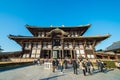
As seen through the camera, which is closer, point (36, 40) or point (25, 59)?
point (25, 59)

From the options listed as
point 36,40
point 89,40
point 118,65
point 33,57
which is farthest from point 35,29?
point 118,65

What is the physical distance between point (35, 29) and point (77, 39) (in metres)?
13.7

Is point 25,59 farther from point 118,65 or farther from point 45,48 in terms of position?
point 118,65

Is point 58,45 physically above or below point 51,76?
above

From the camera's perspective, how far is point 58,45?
30859 millimetres

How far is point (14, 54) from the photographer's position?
29.7m

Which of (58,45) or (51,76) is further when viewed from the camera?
(58,45)

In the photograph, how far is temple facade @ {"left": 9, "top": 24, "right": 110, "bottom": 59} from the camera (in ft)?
95.1

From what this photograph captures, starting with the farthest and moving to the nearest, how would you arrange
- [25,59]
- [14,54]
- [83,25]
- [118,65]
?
[83,25]
[14,54]
[25,59]
[118,65]

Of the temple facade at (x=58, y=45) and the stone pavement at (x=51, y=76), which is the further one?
the temple facade at (x=58, y=45)

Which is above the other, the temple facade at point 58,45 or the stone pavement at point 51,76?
the temple facade at point 58,45

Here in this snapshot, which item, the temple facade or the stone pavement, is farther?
the temple facade

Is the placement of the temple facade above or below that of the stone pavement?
above

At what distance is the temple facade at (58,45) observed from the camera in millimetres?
29000
